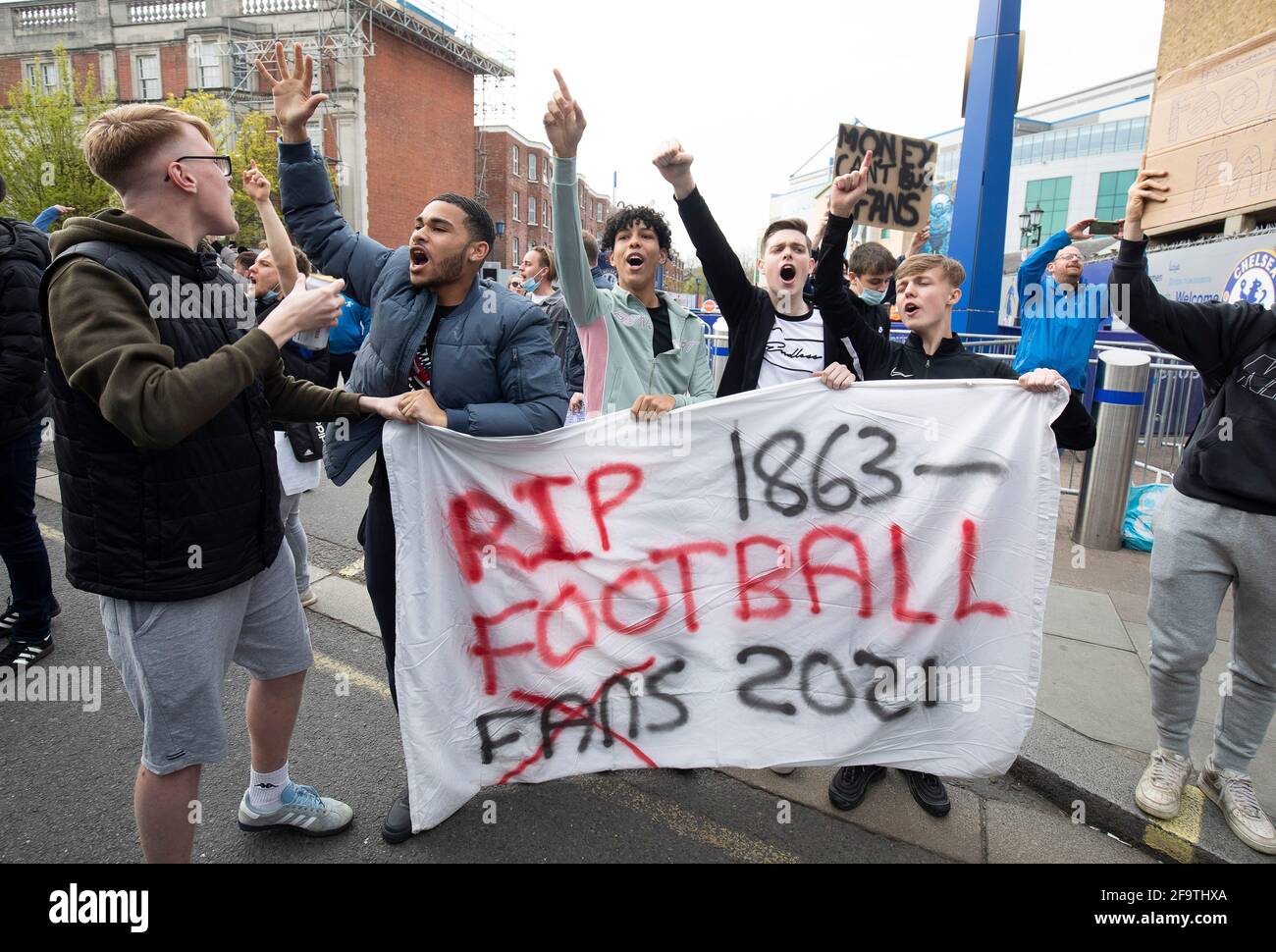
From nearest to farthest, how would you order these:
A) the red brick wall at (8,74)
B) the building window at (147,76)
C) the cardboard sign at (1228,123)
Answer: the cardboard sign at (1228,123) < the building window at (147,76) < the red brick wall at (8,74)

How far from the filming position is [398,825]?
98.3 inches

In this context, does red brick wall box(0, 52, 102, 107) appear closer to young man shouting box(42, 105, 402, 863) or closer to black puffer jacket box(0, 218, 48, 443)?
black puffer jacket box(0, 218, 48, 443)

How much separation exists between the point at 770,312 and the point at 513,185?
4709cm

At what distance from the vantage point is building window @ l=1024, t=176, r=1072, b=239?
49219 millimetres

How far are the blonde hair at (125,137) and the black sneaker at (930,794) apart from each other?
3076 millimetres

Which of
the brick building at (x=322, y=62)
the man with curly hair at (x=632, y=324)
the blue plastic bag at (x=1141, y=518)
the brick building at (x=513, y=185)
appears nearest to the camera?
the man with curly hair at (x=632, y=324)

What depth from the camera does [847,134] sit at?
670cm

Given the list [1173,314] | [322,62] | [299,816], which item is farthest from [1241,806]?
[322,62]

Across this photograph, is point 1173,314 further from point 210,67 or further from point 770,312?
point 210,67

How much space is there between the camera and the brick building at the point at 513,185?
4444 cm

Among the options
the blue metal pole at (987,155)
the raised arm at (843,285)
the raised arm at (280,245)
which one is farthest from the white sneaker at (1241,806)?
the blue metal pole at (987,155)

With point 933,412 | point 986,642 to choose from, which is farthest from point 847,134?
point 986,642

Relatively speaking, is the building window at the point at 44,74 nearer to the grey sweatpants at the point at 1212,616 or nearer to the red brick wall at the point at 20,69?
the red brick wall at the point at 20,69

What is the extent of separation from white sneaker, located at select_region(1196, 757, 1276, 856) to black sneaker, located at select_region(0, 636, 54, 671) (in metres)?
5.07
